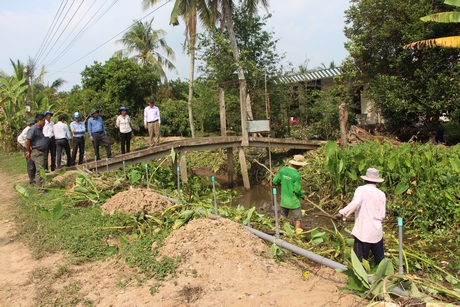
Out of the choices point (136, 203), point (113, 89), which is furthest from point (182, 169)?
point (113, 89)

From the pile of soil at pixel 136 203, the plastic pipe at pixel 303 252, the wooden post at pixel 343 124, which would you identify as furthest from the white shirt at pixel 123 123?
the plastic pipe at pixel 303 252

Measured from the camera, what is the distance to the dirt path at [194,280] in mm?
3877

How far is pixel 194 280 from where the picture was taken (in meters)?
4.28

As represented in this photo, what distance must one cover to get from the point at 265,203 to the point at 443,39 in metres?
6.80

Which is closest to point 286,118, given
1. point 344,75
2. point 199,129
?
point 344,75

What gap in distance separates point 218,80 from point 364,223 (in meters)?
12.4

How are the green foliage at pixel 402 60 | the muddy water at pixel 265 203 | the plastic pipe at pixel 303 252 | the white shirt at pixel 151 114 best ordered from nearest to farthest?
the plastic pipe at pixel 303 252 → the muddy water at pixel 265 203 → the white shirt at pixel 151 114 → the green foliage at pixel 402 60

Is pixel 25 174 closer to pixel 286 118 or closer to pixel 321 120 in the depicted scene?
pixel 286 118

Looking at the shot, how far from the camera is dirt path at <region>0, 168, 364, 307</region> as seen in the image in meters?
3.88

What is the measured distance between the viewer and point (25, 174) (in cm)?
1263

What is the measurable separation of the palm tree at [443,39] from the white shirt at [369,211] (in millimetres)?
5882

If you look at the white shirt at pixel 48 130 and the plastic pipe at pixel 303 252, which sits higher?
the white shirt at pixel 48 130

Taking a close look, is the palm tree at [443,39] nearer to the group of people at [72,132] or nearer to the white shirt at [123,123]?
the group of people at [72,132]

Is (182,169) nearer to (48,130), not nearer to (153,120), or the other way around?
(153,120)
